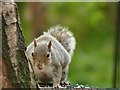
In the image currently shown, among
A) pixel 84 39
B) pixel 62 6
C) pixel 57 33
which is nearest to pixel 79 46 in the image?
pixel 84 39

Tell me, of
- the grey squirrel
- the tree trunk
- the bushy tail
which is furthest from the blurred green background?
the tree trunk

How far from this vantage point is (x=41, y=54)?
3590mm

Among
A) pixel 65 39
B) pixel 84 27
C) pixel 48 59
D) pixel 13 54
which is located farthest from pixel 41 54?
pixel 84 27

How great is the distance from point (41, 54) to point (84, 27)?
4026 millimetres

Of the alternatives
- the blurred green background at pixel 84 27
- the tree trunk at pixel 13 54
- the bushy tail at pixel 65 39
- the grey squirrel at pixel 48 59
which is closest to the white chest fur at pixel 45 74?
the grey squirrel at pixel 48 59

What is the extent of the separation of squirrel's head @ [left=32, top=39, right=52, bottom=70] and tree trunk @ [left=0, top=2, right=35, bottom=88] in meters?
0.81

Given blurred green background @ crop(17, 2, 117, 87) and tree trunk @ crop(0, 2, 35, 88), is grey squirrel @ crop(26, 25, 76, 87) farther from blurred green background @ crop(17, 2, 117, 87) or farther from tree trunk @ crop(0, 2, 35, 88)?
blurred green background @ crop(17, 2, 117, 87)

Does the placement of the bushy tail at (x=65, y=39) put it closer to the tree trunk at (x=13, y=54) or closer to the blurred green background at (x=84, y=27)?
the tree trunk at (x=13, y=54)

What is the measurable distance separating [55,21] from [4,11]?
4.95 meters

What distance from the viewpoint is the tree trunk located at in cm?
261

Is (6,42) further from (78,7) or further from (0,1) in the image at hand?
(78,7)

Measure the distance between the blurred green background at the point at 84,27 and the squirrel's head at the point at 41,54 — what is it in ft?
10.3

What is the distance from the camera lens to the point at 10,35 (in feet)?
8.68

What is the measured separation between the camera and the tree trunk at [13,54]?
8.57 feet
